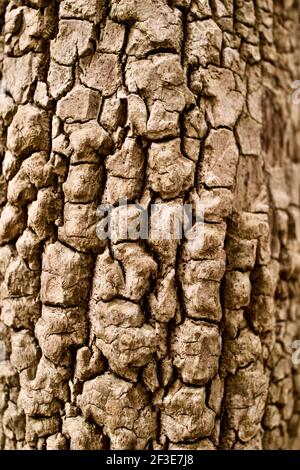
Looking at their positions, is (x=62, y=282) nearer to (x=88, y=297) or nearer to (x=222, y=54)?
(x=88, y=297)

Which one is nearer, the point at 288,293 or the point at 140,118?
the point at 140,118

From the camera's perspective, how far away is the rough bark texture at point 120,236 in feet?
3.17

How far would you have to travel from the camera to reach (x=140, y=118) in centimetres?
96

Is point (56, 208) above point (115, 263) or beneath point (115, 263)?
above

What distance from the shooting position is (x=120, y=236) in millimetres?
971

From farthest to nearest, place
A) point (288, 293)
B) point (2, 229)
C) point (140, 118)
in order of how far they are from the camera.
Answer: point (288, 293), point (2, 229), point (140, 118)

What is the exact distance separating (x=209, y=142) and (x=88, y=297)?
0.48 meters

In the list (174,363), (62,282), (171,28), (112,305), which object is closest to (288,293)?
(174,363)

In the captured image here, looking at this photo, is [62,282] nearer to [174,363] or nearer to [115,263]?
[115,263]

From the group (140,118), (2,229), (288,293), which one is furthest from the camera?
(288,293)

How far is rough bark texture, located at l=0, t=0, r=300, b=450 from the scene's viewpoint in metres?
0.97
